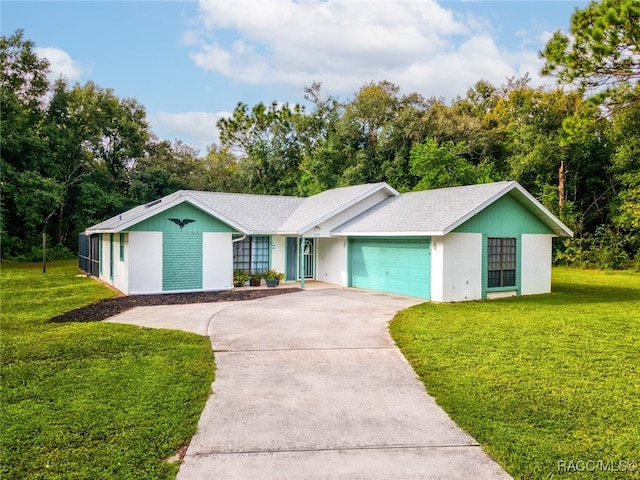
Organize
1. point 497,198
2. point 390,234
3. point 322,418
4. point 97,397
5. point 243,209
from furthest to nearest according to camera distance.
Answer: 1. point 243,209
2. point 390,234
3. point 497,198
4. point 97,397
5. point 322,418

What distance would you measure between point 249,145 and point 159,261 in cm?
2689

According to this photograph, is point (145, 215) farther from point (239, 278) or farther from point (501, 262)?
point (501, 262)

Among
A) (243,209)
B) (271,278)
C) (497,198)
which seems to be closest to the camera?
(497,198)

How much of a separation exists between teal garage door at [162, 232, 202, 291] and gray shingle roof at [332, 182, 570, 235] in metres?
5.45

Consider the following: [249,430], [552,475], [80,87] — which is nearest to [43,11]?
[249,430]

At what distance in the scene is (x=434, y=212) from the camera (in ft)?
49.9

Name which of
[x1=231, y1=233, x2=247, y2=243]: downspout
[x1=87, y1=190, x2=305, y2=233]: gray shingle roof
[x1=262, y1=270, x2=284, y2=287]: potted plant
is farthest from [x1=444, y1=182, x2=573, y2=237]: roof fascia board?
[x1=231, y1=233, x2=247, y2=243]: downspout

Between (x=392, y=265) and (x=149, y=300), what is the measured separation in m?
8.17

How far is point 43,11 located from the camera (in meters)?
14.7

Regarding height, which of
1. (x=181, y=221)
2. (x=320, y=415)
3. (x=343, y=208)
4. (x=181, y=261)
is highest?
(x=343, y=208)

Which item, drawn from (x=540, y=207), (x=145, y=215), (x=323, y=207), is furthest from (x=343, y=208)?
(x=145, y=215)

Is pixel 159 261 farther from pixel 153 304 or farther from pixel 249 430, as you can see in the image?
pixel 249 430

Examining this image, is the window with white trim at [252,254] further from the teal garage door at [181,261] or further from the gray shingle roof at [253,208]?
the teal garage door at [181,261]

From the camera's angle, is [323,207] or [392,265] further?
[323,207]
